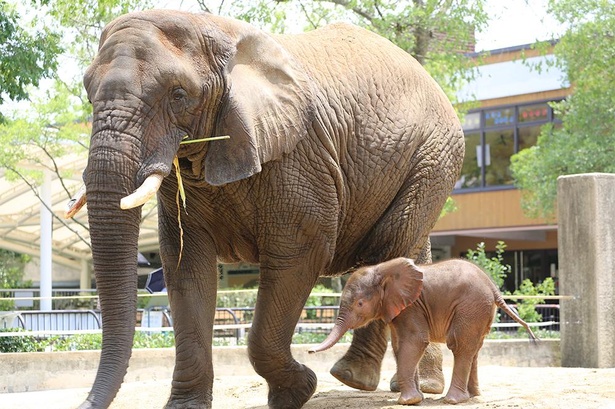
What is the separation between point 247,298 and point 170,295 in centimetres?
1600

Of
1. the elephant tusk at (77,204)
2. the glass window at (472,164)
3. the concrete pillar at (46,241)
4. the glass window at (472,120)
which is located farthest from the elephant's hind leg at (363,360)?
the glass window at (472,164)

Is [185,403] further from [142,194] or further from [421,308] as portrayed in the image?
[142,194]

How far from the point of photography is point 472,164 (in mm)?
35031

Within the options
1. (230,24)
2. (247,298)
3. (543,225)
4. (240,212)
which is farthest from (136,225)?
(543,225)

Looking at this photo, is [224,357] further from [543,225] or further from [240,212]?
[543,225]

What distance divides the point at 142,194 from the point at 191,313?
→ 5.73ft

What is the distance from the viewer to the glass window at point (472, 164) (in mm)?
34781

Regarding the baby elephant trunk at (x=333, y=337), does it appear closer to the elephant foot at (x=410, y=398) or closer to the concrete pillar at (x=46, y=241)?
the elephant foot at (x=410, y=398)

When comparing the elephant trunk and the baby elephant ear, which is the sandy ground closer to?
the baby elephant ear

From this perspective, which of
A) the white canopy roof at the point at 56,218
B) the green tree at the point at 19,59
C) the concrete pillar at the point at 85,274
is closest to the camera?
the green tree at the point at 19,59

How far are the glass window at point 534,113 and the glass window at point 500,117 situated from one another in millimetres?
296

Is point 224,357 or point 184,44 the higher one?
point 184,44

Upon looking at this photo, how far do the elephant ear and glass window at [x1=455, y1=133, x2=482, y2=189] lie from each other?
90.0 ft

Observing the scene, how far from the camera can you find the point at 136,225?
6535 millimetres
